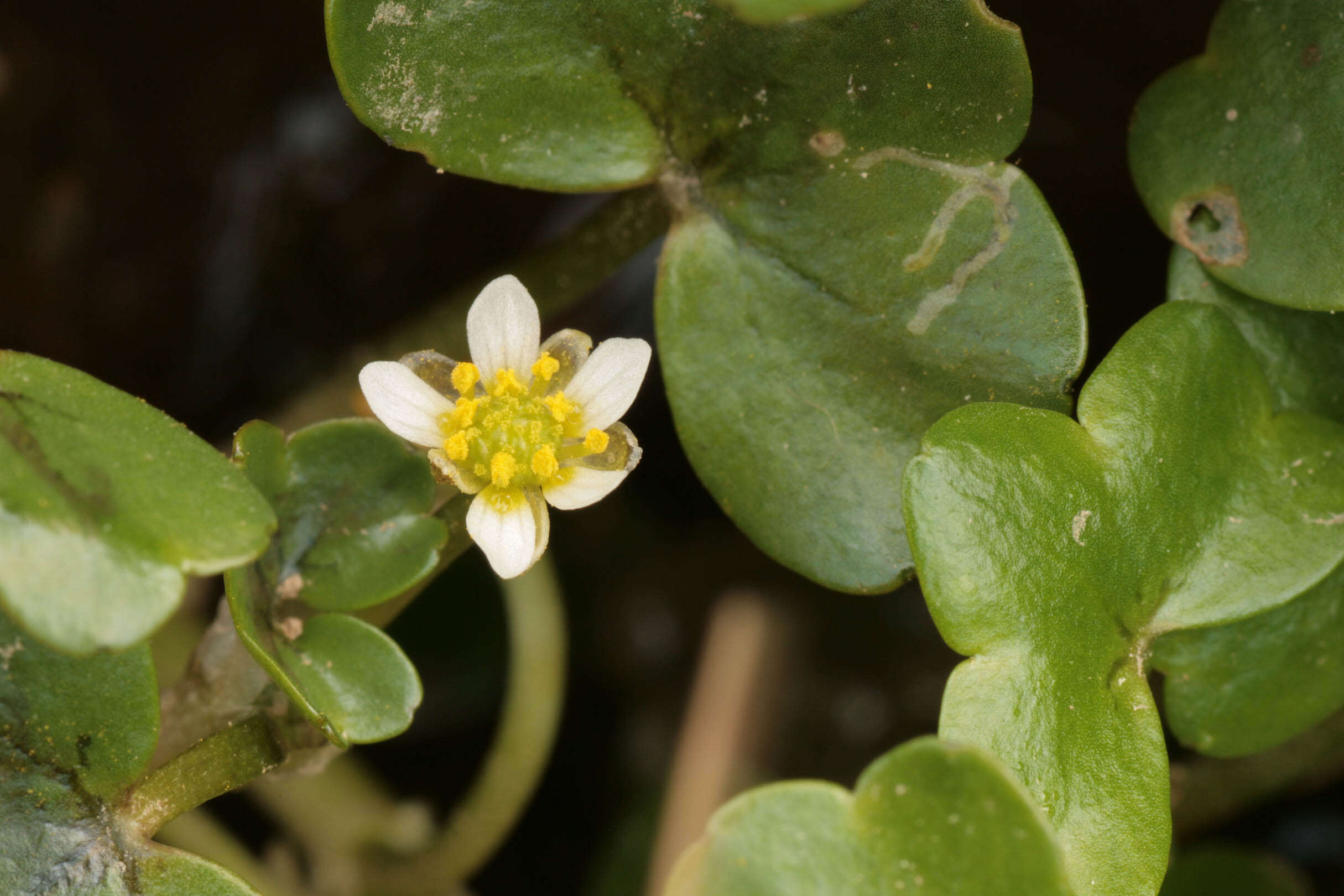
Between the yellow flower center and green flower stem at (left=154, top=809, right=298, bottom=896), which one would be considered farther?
green flower stem at (left=154, top=809, right=298, bottom=896)

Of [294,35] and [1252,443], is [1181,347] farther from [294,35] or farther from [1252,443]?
[294,35]

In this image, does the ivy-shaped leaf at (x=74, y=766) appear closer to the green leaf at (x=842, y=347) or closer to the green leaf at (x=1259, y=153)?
the green leaf at (x=842, y=347)

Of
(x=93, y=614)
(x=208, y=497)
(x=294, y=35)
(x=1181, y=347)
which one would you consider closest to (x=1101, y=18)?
(x=1181, y=347)

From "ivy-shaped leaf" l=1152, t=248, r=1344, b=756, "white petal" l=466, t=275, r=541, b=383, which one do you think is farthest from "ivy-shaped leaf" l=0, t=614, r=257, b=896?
"ivy-shaped leaf" l=1152, t=248, r=1344, b=756

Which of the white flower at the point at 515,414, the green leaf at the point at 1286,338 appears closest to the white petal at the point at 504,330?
the white flower at the point at 515,414

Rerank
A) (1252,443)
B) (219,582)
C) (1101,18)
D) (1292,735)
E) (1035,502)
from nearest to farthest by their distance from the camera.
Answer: (1035,502)
(1252,443)
(1292,735)
(1101,18)
(219,582)

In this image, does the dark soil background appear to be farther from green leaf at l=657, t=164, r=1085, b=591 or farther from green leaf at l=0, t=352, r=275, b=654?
green leaf at l=0, t=352, r=275, b=654
